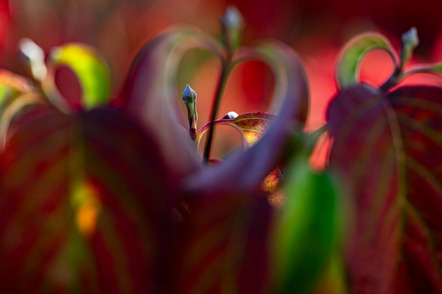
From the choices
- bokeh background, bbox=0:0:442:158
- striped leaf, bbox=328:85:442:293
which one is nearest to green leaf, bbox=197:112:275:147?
striped leaf, bbox=328:85:442:293

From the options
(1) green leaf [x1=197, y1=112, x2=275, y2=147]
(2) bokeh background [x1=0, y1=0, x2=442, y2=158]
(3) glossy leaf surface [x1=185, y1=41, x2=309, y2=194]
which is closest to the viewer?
(3) glossy leaf surface [x1=185, y1=41, x2=309, y2=194]

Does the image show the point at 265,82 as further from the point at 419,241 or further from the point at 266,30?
the point at 419,241

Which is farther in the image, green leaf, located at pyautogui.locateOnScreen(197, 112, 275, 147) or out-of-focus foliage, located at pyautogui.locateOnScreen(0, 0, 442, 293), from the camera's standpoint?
green leaf, located at pyautogui.locateOnScreen(197, 112, 275, 147)

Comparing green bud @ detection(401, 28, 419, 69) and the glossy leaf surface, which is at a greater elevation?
green bud @ detection(401, 28, 419, 69)

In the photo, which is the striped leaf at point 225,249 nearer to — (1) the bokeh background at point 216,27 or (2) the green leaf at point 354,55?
(2) the green leaf at point 354,55

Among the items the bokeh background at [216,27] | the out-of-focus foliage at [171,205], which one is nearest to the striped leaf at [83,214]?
the out-of-focus foliage at [171,205]

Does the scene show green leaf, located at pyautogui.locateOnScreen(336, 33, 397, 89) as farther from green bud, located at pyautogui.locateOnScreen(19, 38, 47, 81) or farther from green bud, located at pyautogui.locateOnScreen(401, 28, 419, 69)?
green bud, located at pyautogui.locateOnScreen(19, 38, 47, 81)
